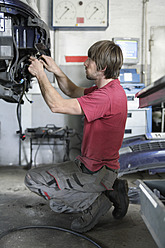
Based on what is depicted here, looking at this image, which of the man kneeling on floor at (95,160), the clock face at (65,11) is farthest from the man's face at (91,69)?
the clock face at (65,11)

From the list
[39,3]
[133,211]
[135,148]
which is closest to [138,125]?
[135,148]

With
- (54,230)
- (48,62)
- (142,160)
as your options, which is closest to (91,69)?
(48,62)

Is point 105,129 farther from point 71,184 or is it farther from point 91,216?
point 91,216

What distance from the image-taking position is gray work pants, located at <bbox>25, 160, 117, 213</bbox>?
157 centimetres

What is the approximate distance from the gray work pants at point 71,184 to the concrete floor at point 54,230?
0.63ft

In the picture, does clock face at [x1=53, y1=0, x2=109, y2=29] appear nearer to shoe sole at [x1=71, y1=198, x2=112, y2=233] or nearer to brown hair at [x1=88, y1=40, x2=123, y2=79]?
brown hair at [x1=88, y1=40, x2=123, y2=79]

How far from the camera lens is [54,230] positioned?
5.19 ft

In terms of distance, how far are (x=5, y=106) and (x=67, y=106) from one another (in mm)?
2642

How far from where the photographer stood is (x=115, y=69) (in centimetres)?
158

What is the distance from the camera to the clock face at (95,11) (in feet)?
12.4

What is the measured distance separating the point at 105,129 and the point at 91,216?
56cm

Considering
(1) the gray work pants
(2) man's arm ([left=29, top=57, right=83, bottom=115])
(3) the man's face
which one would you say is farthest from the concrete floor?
(3) the man's face

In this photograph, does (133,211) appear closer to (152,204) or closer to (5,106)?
(152,204)

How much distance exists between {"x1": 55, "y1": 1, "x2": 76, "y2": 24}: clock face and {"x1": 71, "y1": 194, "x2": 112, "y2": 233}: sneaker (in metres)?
2.98
